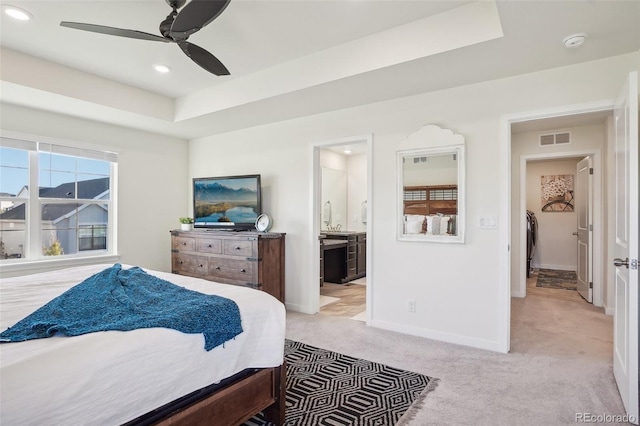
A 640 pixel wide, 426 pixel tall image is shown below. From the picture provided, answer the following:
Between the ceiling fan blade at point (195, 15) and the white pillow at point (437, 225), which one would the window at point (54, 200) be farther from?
the white pillow at point (437, 225)

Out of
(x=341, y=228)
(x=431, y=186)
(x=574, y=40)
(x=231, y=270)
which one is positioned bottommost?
(x=231, y=270)

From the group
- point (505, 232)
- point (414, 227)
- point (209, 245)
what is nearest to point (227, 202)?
point (209, 245)

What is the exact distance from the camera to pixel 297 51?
315 centimetres

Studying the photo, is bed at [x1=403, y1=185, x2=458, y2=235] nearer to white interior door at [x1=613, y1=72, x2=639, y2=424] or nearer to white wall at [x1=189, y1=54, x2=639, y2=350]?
white wall at [x1=189, y1=54, x2=639, y2=350]

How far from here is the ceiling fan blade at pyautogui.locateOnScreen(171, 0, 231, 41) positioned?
172 centimetres

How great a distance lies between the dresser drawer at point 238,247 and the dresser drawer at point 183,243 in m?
0.63

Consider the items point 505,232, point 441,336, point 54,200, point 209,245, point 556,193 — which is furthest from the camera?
point 556,193

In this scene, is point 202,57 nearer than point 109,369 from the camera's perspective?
No

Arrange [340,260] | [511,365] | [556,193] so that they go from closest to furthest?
[511,365] < [340,260] < [556,193]

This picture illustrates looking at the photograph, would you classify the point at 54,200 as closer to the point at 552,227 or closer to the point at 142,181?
the point at 142,181

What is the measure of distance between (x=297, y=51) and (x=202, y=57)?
3.41 feet

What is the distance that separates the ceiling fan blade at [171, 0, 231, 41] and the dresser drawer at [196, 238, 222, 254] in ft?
9.07

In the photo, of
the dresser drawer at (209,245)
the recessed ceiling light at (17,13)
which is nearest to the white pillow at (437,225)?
the dresser drawer at (209,245)

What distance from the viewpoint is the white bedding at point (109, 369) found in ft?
3.59
